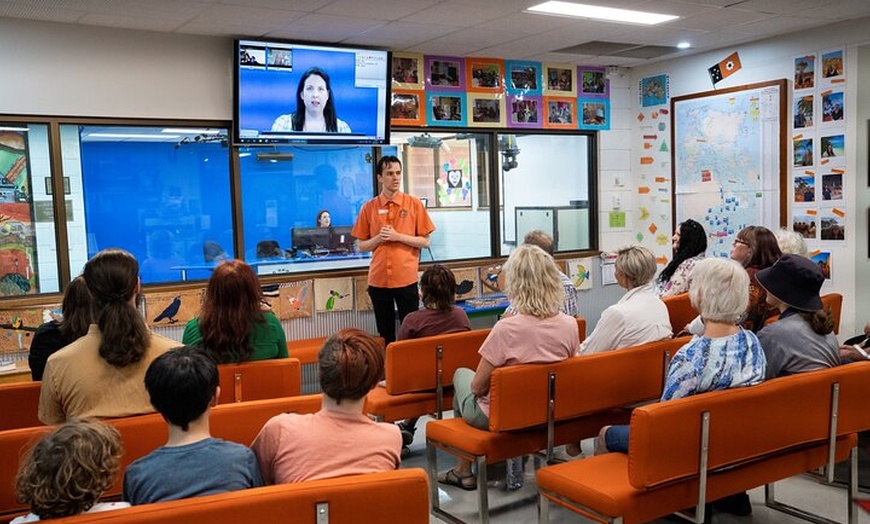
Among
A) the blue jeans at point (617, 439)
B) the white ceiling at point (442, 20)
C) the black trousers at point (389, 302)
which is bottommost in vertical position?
the blue jeans at point (617, 439)

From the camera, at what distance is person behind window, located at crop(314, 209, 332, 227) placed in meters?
6.08

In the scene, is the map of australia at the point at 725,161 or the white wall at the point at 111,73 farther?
the map of australia at the point at 725,161

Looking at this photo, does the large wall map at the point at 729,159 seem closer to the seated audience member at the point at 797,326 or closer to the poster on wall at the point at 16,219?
the seated audience member at the point at 797,326

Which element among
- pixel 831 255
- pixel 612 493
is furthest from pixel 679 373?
pixel 831 255

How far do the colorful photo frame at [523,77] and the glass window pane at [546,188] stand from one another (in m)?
0.42

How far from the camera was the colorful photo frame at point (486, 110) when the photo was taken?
6.54 meters

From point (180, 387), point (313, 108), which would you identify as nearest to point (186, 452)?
point (180, 387)

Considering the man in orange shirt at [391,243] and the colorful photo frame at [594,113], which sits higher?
the colorful photo frame at [594,113]

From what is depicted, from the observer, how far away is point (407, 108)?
619cm

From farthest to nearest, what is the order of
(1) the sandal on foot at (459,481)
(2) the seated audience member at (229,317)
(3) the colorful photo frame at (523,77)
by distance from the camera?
(3) the colorful photo frame at (523,77) < (1) the sandal on foot at (459,481) < (2) the seated audience member at (229,317)

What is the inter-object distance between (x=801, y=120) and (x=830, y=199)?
2.14 ft

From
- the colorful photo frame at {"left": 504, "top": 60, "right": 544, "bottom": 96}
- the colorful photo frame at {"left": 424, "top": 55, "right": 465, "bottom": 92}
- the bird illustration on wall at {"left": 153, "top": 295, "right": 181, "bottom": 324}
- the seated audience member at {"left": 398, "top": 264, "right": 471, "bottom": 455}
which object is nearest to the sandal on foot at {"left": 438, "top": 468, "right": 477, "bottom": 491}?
the seated audience member at {"left": 398, "top": 264, "right": 471, "bottom": 455}

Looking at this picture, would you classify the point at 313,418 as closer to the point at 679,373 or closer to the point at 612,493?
the point at 612,493

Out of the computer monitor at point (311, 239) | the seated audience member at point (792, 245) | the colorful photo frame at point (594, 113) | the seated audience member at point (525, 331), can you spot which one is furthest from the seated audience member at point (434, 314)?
the colorful photo frame at point (594, 113)
